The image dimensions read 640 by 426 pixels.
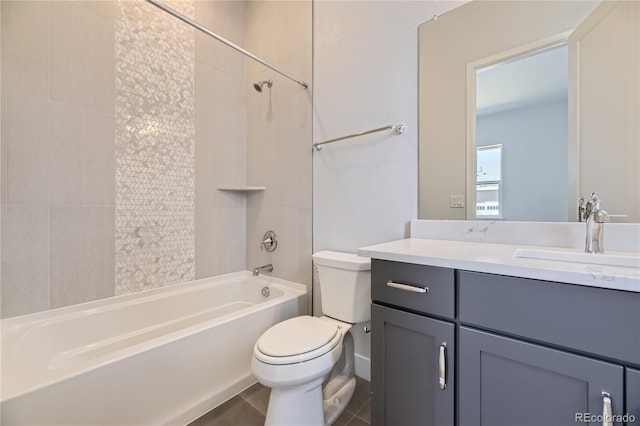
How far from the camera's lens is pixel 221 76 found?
2.21 metres

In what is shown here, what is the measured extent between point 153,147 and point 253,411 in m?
1.76

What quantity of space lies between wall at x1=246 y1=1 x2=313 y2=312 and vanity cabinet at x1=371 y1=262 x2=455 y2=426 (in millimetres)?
990

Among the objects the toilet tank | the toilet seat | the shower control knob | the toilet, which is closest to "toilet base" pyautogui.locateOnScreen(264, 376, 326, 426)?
the toilet

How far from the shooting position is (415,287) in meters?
0.91

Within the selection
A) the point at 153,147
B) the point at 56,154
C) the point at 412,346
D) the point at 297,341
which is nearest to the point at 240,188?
the point at 153,147

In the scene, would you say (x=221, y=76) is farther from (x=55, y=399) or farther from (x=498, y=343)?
(x=498, y=343)

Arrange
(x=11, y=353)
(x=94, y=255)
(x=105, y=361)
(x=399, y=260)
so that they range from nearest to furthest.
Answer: (x=399, y=260)
(x=105, y=361)
(x=11, y=353)
(x=94, y=255)

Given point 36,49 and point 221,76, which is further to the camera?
point 221,76

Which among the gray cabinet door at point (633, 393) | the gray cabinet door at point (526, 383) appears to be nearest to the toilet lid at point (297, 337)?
the gray cabinet door at point (526, 383)

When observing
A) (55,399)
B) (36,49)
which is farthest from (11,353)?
(36,49)

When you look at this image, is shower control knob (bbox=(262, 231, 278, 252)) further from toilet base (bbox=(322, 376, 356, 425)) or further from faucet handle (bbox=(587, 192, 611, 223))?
faucet handle (bbox=(587, 192, 611, 223))

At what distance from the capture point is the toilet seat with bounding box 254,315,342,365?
1.09 m

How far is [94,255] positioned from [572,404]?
7.30 ft

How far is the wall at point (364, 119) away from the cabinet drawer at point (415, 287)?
0.55 m
